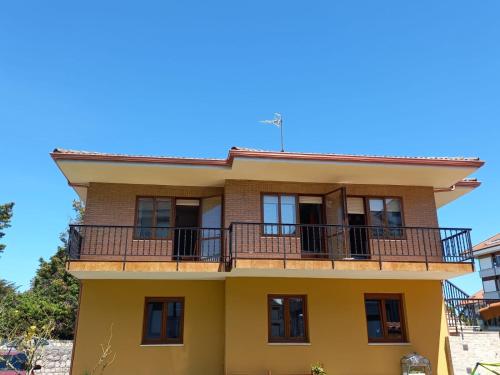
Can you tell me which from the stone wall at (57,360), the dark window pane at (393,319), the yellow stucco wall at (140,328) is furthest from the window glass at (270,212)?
the stone wall at (57,360)

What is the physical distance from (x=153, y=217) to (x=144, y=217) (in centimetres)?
29

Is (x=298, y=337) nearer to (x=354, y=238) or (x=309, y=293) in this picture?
(x=309, y=293)

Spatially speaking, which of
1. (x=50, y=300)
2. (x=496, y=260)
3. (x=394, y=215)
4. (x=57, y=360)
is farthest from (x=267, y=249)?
(x=496, y=260)

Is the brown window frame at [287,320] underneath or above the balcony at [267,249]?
underneath

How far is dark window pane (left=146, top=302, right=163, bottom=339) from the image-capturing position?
41.4ft

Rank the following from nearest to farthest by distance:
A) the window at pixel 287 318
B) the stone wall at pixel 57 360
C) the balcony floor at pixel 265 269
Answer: the balcony floor at pixel 265 269 → the window at pixel 287 318 → the stone wall at pixel 57 360

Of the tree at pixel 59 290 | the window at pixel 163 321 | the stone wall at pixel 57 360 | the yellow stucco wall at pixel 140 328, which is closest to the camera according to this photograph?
the yellow stucco wall at pixel 140 328

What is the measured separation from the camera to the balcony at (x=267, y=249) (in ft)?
38.2

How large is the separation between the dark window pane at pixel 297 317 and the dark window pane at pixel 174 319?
329 cm

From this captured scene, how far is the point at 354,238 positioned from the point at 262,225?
3.00 metres

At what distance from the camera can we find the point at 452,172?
42.4 ft

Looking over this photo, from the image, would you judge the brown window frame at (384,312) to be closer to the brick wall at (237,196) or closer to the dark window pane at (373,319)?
the dark window pane at (373,319)

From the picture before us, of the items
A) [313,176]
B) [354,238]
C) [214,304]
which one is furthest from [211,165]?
[354,238]

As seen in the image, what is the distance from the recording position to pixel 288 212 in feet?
43.9
